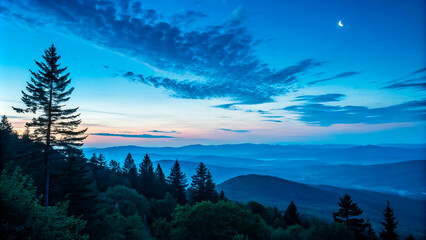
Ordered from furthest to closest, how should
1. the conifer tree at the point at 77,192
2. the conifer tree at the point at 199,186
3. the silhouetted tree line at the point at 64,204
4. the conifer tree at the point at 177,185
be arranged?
1. the conifer tree at the point at 177,185
2. the conifer tree at the point at 199,186
3. the conifer tree at the point at 77,192
4. the silhouetted tree line at the point at 64,204

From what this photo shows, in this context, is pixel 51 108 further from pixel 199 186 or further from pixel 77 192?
pixel 199 186

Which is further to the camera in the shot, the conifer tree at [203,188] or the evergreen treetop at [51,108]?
the conifer tree at [203,188]

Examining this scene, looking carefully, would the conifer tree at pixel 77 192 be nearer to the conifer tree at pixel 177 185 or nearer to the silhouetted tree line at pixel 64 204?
the silhouetted tree line at pixel 64 204

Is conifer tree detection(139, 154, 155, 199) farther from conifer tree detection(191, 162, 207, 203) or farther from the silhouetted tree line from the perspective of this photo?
the silhouetted tree line

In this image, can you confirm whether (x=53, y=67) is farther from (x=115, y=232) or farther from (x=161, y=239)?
(x=161, y=239)

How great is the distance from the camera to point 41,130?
23016 mm

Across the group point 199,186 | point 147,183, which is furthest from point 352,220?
point 147,183

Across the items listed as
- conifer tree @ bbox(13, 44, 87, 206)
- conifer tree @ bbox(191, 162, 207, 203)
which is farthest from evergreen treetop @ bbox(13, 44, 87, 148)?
conifer tree @ bbox(191, 162, 207, 203)

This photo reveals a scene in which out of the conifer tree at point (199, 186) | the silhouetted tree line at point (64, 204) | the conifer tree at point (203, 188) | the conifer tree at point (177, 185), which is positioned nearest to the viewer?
the silhouetted tree line at point (64, 204)

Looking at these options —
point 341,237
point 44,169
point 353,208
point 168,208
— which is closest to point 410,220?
point 353,208

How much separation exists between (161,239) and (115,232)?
832 centimetres

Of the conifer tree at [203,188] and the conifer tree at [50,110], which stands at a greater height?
the conifer tree at [50,110]

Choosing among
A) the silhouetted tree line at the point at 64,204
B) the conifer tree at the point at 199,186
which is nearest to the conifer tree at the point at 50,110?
the silhouetted tree line at the point at 64,204

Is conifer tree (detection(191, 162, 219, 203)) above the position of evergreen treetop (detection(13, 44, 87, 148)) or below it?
below
